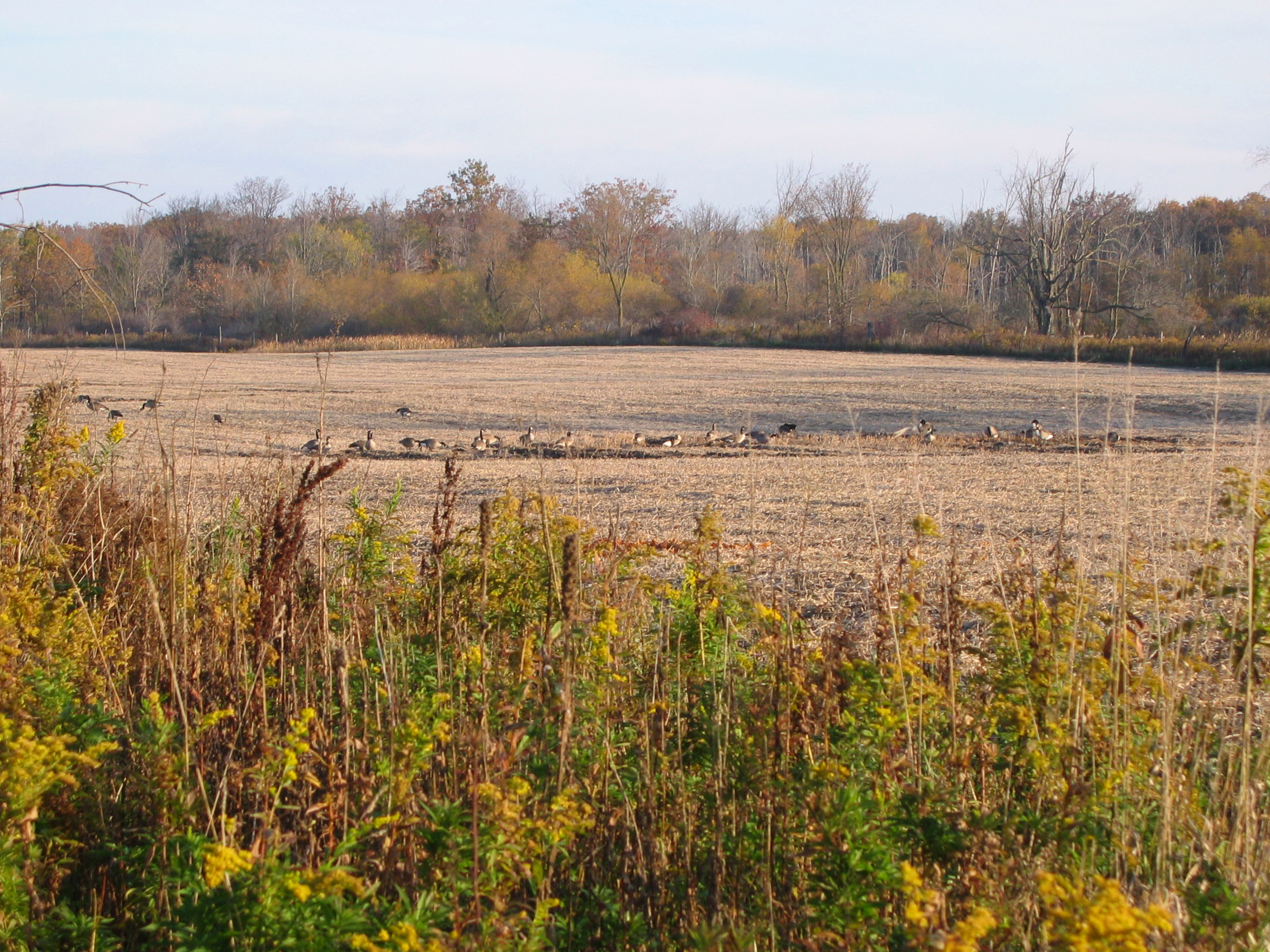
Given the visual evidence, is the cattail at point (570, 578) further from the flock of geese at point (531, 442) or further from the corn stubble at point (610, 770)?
the flock of geese at point (531, 442)

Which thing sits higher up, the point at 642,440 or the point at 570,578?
the point at 570,578

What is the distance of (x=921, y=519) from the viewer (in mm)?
3686

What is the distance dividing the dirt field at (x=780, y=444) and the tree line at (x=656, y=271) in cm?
1562

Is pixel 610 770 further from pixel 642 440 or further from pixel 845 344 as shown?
pixel 845 344

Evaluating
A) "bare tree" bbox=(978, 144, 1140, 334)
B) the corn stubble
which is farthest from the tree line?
the corn stubble

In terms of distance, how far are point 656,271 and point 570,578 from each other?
84439 millimetres

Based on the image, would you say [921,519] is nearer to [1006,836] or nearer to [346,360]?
[1006,836]

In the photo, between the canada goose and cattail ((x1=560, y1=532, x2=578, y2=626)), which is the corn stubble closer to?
cattail ((x1=560, y1=532, x2=578, y2=626))

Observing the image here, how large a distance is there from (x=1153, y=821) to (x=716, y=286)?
76.0m

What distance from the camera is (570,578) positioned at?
8.21ft

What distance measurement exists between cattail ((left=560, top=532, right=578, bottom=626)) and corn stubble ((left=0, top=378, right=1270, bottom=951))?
0.5 inches

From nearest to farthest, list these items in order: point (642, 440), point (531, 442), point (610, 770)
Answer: point (610, 770), point (531, 442), point (642, 440)

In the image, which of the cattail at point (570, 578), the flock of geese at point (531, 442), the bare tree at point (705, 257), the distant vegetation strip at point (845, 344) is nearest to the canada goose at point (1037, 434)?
the flock of geese at point (531, 442)

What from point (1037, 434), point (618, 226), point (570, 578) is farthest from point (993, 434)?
point (618, 226)
